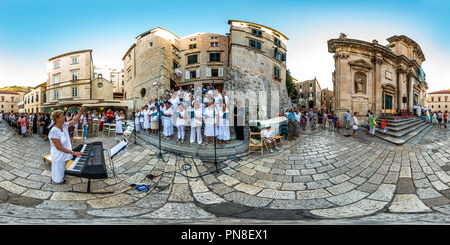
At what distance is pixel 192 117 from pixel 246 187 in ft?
7.78

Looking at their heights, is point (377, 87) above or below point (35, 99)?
above

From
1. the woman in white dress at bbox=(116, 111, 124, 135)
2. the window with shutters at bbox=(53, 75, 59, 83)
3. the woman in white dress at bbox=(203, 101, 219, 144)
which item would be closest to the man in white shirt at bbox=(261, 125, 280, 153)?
the woman in white dress at bbox=(203, 101, 219, 144)

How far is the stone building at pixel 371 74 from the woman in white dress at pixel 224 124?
19.6ft

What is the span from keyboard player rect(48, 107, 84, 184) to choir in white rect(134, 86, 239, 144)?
57.5 inches

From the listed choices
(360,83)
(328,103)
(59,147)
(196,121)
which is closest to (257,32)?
(196,121)

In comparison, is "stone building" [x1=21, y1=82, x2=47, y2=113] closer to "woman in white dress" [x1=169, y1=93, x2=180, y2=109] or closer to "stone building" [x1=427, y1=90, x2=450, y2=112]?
"woman in white dress" [x1=169, y1=93, x2=180, y2=109]

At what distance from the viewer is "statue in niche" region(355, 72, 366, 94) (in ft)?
27.3

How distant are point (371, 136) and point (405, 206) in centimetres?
273

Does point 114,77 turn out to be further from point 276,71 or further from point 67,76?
point 276,71


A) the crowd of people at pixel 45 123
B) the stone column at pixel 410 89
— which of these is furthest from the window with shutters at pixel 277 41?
the stone column at pixel 410 89

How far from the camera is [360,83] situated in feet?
27.6
